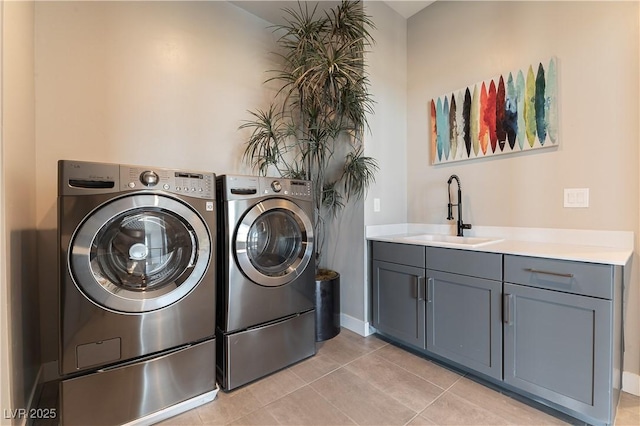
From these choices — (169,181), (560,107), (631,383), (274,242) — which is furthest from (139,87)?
(631,383)

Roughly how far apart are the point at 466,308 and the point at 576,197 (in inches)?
39.4

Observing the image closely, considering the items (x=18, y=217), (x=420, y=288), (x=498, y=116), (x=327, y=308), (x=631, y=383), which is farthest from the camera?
(x=327, y=308)

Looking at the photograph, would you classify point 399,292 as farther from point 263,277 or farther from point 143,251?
point 143,251

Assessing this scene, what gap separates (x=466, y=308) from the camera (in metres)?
1.78

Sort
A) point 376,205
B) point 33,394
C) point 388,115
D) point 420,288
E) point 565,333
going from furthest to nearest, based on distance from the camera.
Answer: point 388,115, point 376,205, point 420,288, point 33,394, point 565,333

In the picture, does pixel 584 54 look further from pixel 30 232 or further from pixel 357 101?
pixel 30 232

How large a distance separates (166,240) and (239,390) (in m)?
0.99

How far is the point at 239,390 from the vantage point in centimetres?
171

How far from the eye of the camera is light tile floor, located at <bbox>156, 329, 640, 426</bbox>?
1458 millimetres

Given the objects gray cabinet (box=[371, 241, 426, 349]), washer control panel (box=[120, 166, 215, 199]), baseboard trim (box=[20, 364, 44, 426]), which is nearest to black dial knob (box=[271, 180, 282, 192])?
washer control panel (box=[120, 166, 215, 199])

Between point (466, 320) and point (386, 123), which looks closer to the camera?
point (466, 320)

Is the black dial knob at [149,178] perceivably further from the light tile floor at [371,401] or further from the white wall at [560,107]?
the white wall at [560,107]

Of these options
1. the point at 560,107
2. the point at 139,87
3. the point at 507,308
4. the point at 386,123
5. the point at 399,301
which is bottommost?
the point at 399,301

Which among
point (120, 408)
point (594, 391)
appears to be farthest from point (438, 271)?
point (120, 408)
